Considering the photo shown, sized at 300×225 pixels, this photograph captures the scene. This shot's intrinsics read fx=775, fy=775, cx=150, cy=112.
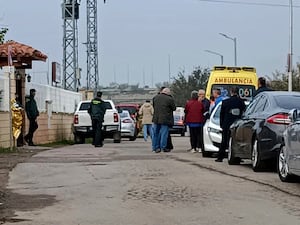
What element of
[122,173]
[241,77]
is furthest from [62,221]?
[241,77]

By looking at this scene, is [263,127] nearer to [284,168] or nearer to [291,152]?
[284,168]

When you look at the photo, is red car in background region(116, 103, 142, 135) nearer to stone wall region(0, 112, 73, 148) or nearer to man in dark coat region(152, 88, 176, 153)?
stone wall region(0, 112, 73, 148)

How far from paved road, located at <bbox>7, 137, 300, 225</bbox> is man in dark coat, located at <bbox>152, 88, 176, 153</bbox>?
14.6 ft

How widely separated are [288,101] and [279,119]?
27.5 inches

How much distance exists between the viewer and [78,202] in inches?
400

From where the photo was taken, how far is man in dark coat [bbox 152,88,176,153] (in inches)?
812

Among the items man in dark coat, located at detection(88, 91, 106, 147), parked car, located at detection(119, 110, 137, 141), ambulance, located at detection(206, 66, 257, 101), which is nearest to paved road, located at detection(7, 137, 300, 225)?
man in dark coat, located at detection(88, 91, 106, 147)

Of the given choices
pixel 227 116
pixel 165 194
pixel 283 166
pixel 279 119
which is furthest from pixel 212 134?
pixel 165 194

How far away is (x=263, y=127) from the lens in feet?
45.2

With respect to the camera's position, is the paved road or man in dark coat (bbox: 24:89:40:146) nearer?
the paved road

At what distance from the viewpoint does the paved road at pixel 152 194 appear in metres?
8.85

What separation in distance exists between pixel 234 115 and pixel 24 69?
11.0 metres

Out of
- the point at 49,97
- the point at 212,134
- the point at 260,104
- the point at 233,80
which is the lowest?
the point at 212,134

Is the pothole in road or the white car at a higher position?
the white car
